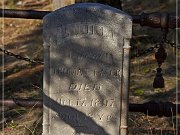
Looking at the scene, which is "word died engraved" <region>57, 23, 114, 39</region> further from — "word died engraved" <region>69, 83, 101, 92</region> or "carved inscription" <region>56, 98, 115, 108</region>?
"carved inscription" <region>56, 98, 115, 108</region>

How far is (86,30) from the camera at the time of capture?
413 cm

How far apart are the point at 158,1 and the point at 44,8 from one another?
279 centimetres

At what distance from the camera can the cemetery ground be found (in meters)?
5.66

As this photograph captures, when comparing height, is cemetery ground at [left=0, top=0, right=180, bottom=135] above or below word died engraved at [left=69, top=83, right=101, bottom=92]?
below

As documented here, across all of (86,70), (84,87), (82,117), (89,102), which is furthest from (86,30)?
(82,117)

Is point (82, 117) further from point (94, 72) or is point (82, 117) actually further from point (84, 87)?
point (94, 72)

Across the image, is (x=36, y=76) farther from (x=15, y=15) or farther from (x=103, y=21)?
(x=103, y=21)

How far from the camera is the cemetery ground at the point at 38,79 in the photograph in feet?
18.6

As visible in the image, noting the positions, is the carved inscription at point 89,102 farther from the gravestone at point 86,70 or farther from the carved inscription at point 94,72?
the carved inscription at point 94,72

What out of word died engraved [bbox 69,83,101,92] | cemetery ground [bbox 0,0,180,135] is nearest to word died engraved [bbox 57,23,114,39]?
word died engraved [bbox 69,83,101,92]

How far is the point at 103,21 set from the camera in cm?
411

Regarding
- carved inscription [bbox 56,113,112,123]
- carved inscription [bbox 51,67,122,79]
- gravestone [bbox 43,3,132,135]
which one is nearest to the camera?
gravestone [bbox 43,3,132,135]

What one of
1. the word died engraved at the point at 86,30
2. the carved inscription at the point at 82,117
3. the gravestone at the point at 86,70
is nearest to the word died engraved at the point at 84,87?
the gravestone at the point at 86,70

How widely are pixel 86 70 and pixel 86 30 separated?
341mm
